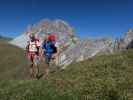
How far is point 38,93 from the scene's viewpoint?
62.3 ft

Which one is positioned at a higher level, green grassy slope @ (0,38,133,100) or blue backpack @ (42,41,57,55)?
blue backpack @ (42,41,57,55)

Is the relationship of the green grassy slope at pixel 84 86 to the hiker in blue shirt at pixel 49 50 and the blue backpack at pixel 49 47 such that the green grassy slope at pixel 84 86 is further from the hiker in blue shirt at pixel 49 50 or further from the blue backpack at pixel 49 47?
the blue backpack at pixel 49 47

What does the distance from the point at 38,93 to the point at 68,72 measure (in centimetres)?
711

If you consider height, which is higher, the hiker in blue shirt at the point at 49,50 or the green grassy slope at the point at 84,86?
the hiker in blue shirt at the point at 49,50

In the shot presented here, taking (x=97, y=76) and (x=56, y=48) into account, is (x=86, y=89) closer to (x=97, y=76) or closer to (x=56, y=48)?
(x=97, y=76)

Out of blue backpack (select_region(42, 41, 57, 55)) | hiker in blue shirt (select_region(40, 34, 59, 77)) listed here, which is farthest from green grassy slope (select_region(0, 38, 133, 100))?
blue backpack (select_region(42, 41, 57, 55))

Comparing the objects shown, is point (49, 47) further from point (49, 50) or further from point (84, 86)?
point (84, 86)

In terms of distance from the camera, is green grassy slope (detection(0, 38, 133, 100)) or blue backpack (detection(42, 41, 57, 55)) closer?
green grassy slope (detection(0, 38, 133, 100))

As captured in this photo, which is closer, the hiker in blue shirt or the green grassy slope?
the green grassy slope

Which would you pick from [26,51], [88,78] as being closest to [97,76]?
[88,78]

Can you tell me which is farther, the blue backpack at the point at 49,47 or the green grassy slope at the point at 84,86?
the blue backpack at the point at 49,47

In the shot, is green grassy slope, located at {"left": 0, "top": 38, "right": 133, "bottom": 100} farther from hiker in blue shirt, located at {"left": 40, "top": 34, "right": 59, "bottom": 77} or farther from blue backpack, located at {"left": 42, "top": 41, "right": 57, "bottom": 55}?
blue backpack, located at {"left": 42, "top": 41, "right": 57, "bottom": 55}

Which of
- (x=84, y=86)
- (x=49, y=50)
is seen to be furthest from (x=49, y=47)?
(x=84, y=86)

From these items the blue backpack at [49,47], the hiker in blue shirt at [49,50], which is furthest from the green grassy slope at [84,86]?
the blue backpack at [49,47]
